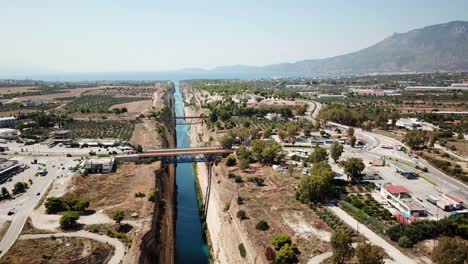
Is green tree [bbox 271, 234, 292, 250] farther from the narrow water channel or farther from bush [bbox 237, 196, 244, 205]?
the narrow water channel

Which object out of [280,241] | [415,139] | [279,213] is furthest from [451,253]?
[415,139]

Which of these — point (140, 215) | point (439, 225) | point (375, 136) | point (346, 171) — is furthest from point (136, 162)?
point (375, 136)

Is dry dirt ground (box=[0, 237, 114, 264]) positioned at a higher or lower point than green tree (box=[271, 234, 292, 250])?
higher

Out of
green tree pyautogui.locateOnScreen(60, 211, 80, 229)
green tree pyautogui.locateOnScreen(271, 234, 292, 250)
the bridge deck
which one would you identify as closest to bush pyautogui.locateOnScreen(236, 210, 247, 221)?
green tree pyautogui.locateOnScreen(271, 234, 292, 250)

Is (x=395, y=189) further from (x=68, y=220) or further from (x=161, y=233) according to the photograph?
(x=68, y=220)

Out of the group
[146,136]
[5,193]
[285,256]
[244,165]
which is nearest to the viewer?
[285,256]

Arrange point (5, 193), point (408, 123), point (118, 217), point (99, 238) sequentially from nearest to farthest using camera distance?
point (99, 238)
point (118, 217)
point (5, 193)
point (408, 123)

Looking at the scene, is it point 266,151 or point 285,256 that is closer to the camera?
point 285,256

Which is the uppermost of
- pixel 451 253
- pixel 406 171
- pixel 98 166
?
pixel 451 253

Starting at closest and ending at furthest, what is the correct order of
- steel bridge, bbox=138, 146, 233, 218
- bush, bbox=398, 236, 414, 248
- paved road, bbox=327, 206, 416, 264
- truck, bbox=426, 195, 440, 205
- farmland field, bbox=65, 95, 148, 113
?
paved road, bbox=327, 206, 416, 264 → bush, bbox=398, 236, 414, 248 → truck, bbox=426, 195, 440, 205 → steel bridge, bbox=138, 146, 233, 218 → farmland field, bbox=65, 95, 148, 113
